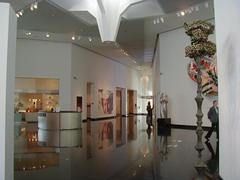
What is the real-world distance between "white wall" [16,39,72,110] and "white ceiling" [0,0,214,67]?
694 millimetres

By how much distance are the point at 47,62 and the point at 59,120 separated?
7527mm

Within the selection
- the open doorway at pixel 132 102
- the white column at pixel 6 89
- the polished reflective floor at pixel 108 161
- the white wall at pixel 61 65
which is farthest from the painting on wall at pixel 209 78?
the open doorway at pixel 132 102

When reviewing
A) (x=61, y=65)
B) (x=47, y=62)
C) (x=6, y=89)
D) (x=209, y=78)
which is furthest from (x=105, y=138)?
(x=47, y=62)

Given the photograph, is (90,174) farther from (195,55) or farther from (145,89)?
(145,89)

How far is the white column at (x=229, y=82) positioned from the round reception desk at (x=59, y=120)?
968cm

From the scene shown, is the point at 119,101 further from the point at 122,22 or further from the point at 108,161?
the point at 108,161

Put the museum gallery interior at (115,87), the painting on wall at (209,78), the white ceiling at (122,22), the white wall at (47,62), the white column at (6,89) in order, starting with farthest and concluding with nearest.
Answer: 1. the white wall at (47,62)
2. the painting on wall at (209,78)
3. the white ceiling at (122,22)
4. the museum gallery interior at (115,87)
5. the white column at (6,89)

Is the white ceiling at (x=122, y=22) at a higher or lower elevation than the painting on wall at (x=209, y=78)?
higher

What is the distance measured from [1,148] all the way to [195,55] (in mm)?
4389

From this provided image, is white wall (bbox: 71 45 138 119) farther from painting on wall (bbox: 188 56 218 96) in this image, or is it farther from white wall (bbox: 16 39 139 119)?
painting on wall (bbox: 188 56 218 96)

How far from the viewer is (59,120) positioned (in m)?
13.3

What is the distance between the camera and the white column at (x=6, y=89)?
12.3ft

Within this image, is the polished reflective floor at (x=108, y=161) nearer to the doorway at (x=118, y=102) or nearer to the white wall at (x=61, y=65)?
the white wall at (x=61, y=65)

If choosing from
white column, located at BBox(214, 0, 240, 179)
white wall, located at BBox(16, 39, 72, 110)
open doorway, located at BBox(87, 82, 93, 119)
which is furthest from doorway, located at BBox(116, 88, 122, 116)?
white column, located at BBox(214, 0, 240, 179)
